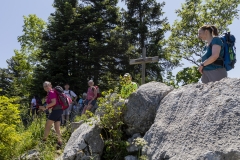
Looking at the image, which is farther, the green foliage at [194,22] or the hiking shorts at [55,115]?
the green foliage at [194,22]

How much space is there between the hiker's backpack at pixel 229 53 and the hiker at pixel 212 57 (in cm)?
5

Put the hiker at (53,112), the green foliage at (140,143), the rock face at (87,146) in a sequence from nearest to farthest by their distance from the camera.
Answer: the green foliage at (140,143) < the rock face at (87,146) < the hiker at (53,112)

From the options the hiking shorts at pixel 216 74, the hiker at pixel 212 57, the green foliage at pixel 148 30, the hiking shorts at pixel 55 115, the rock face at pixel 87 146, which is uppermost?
the green foliage at pixel 148 30

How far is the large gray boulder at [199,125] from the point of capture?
340cm

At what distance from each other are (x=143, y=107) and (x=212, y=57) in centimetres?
136

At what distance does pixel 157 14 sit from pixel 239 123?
19.5 m

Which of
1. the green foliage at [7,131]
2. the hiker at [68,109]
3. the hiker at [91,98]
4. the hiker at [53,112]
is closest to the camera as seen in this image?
the green foliage at [7,131]

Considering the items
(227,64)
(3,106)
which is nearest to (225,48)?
(227,64)

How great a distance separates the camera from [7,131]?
20.4 ft

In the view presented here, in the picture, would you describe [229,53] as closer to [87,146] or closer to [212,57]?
[212,57]

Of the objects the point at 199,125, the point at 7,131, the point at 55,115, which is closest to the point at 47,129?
the point at 55,115

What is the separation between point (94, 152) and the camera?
491 centimetres

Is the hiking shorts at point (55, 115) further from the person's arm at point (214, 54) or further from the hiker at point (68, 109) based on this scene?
the person's arm at point (214, 54)

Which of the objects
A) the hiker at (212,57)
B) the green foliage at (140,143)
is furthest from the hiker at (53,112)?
the hiker at (212,57)
